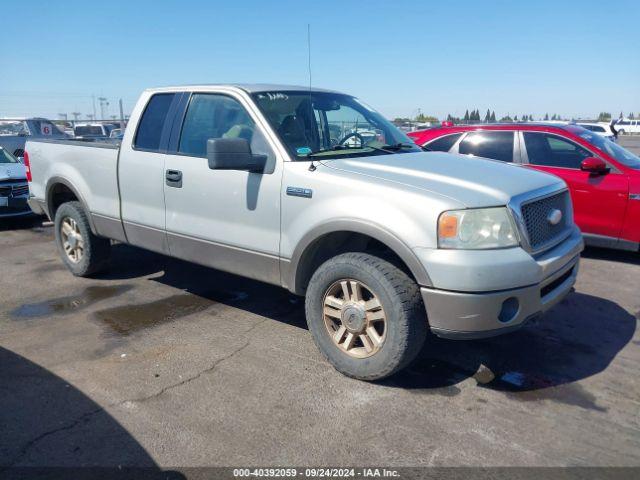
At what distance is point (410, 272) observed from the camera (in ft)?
11.3

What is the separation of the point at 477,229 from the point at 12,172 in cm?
856

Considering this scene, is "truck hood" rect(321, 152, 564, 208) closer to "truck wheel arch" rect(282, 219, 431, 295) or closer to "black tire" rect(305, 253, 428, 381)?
"truck wheel arch" rect(282, 219, 431, 295)

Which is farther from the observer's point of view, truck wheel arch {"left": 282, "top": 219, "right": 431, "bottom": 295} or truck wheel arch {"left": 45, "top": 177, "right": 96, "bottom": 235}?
truck wheel arch {"left": 45, "top": 177, "right": 96, "bottom": 235}

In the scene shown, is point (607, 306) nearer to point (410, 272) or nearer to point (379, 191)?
point (410, 272)

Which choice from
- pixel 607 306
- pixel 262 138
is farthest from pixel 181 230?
pixel 607 306

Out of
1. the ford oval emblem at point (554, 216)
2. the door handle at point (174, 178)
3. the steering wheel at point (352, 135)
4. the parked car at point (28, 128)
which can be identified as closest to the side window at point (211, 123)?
the door handle at point (174, 178)

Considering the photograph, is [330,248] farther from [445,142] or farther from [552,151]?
[552,151]

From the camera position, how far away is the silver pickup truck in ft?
10.2

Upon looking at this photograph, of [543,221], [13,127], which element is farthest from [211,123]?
[13,127]

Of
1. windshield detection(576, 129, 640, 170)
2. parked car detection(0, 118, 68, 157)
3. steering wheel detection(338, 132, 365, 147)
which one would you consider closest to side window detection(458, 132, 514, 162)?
windshield detection(576, 129, 640, 170)

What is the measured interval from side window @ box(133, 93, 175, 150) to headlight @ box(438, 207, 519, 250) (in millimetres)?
2799

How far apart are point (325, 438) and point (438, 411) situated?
2.46ft

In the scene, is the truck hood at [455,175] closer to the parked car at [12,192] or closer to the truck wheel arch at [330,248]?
the truck wheel arch at [330,248]

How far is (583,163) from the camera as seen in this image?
21.0ft
